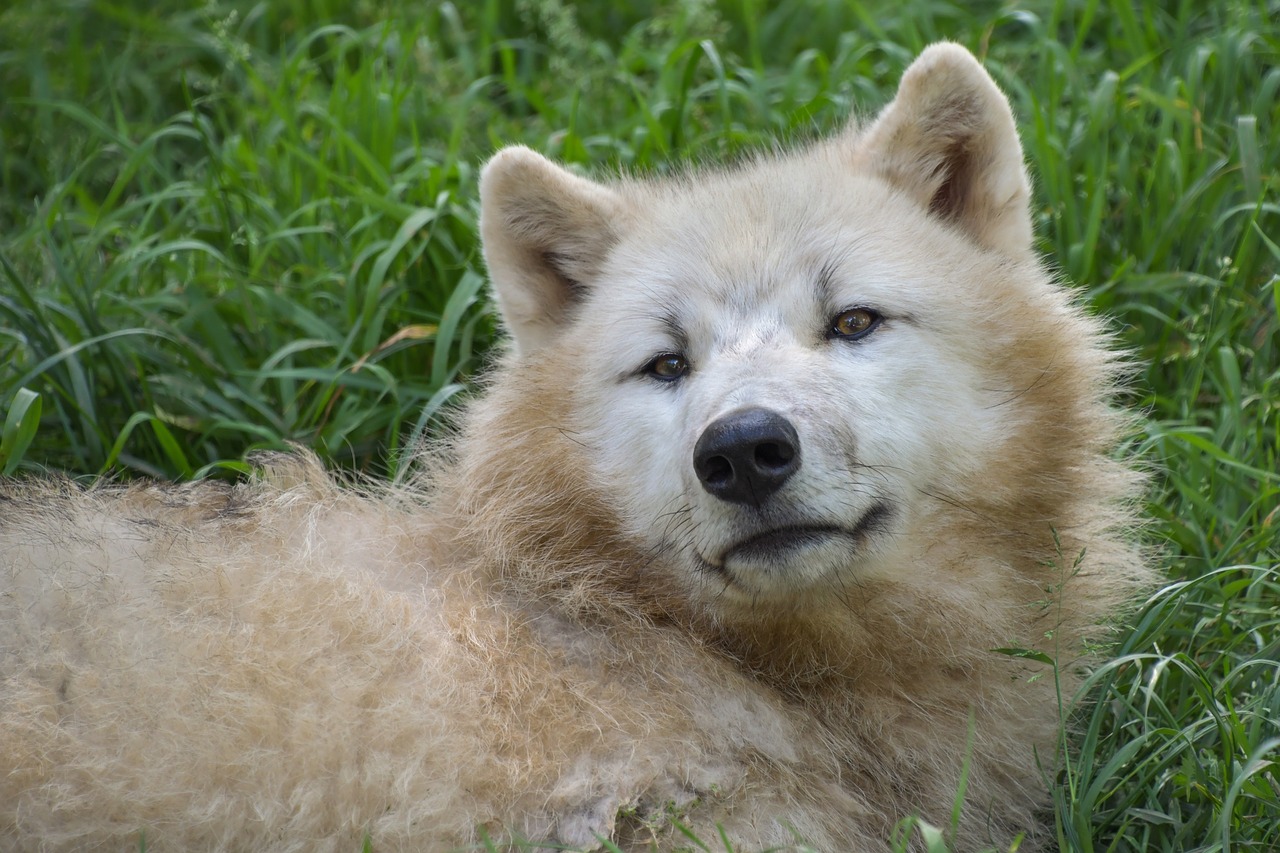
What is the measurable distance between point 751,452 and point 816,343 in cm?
64

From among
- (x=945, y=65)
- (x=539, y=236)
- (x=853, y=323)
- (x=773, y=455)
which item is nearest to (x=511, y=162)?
(x=539, y=236)

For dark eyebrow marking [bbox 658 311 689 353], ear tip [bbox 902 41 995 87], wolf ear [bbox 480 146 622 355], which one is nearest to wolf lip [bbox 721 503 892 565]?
dark eyebrow marking [bbox 658 311 689 353]

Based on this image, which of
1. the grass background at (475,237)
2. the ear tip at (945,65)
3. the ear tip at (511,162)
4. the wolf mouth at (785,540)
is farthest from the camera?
the grass background at (475,237)

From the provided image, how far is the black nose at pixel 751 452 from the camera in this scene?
327cm

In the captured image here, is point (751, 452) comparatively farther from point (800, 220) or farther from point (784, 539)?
point (800, 220)

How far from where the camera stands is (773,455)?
130 inches

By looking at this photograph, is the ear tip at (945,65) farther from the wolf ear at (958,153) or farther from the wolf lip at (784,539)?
the wolf lip at (784,539)

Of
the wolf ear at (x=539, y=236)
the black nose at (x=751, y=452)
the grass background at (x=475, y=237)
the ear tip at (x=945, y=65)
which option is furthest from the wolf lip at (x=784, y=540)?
the ear tip at (x=945, y=65)

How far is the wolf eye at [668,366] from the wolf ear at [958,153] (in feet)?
3.09

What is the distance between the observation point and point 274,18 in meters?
7.80

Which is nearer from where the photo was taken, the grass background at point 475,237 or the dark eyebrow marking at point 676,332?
the dark eyebrow marking at point 676,332

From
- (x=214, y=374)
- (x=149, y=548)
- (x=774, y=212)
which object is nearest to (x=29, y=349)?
(x=214, y=374)

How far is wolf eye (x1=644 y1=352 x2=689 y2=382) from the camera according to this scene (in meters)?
3.95

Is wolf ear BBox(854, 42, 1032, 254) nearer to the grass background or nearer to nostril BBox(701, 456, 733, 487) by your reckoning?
the grass background
